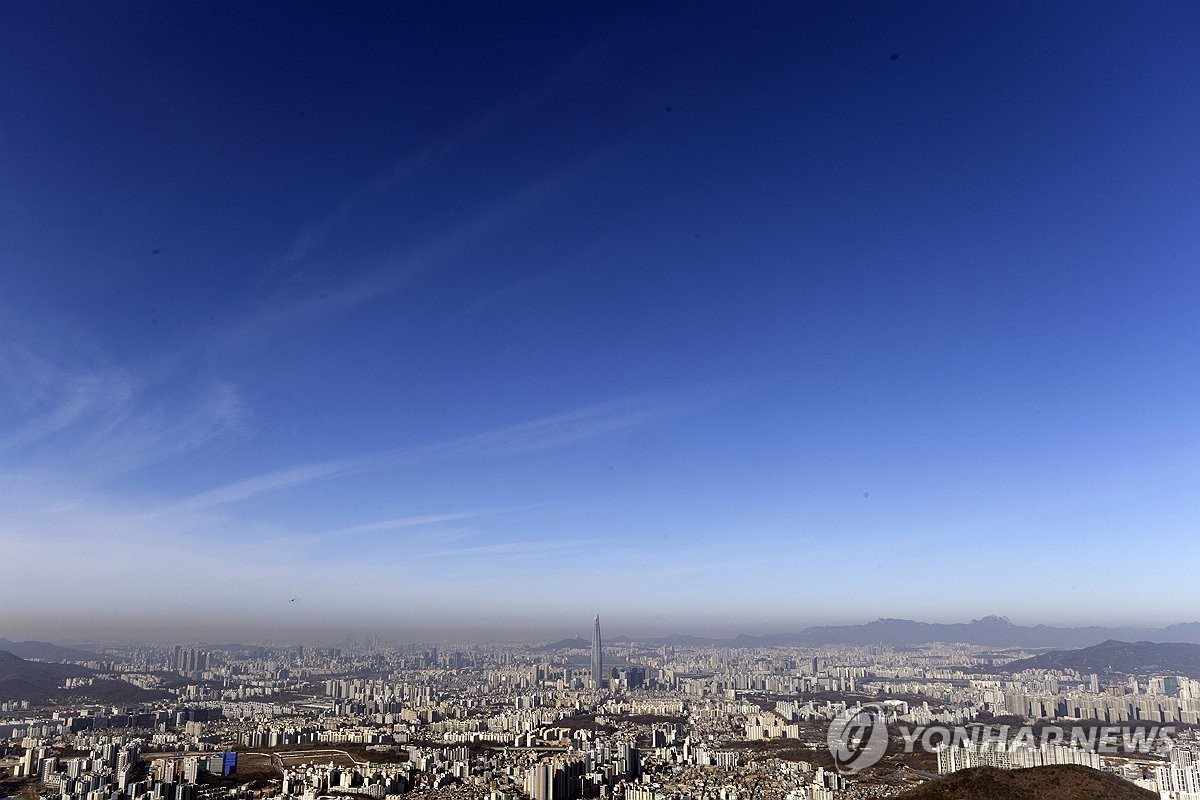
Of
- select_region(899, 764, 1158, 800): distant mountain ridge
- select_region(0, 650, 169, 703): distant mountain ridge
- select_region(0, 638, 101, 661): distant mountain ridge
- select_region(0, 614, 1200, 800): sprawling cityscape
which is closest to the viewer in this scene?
select_region(899, 764, 1158, 800): distant mountain ridge

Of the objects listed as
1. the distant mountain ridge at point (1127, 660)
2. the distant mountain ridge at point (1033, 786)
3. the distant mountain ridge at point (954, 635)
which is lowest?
the distant mountain ridge at point (954, 635)

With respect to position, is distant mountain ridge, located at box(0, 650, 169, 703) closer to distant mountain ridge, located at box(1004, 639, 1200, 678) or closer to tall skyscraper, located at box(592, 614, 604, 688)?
tall skyscraper, located at box(592, 614, 604, 688)

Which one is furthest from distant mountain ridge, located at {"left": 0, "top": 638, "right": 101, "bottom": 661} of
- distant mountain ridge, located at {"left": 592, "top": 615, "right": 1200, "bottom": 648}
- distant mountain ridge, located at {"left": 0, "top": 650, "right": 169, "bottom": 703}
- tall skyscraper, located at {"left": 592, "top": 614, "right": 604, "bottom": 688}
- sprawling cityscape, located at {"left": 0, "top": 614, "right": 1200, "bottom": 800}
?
distant mountain ridge, located at {"left": 592, "top": 615, "right": 1200, "bottom": 648}

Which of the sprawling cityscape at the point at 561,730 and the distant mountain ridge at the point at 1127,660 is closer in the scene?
the sprawling cityscape at the point at 561,730

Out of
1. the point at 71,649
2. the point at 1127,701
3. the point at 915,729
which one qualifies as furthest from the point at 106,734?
the point at 71,649

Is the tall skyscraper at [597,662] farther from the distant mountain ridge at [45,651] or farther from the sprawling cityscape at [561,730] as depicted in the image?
the distant mountain ridge at [45,651]

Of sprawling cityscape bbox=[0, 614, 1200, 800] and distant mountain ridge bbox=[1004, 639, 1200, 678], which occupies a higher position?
sprawling cityscape bbox=[0, 614, 1200, 800]

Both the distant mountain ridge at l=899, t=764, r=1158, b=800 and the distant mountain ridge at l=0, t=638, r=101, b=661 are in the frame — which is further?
the distant mountain ridge at l=0, t=638, r=101, b=661

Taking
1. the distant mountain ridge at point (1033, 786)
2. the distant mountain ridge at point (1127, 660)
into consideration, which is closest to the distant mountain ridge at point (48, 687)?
the distant mountain ridge at point (1033, 786)
